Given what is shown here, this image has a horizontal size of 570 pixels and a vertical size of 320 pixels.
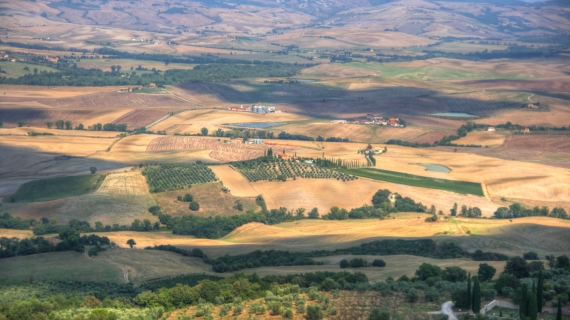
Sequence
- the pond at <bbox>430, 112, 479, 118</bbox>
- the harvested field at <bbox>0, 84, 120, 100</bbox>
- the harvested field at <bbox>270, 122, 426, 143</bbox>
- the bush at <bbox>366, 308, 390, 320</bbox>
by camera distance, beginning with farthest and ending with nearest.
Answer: the harvested field at <bbox>0, 84, 120, 100</bbox>
the pond at <bbox>430, 112, 479, 118</bbox>
the harvested field at <bbox>270, 122, 426, 143</bbox>
the bush at <bbox>366, 308, 390, 320</bbox>

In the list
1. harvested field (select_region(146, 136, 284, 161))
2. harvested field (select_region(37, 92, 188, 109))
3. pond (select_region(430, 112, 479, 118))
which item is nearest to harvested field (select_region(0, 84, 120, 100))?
harvested field (select_region(37, 92, 188, 109))

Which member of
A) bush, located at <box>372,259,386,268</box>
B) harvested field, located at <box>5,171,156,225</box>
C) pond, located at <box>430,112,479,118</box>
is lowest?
pond, located at <box>430,112,479,118</box>

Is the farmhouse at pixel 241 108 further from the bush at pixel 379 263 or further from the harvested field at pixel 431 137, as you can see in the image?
the bush at pixel 379 263

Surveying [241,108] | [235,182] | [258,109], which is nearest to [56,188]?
[235,182]

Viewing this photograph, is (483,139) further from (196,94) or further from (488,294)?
(488,294)

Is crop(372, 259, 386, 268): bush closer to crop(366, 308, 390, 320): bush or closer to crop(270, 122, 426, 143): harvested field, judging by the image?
crop(366, 308, 390, 320): bush

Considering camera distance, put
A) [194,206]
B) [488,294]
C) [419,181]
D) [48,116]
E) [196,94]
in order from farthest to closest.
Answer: [196,94], [48,116], [419,181], [194,206], [488,294]
